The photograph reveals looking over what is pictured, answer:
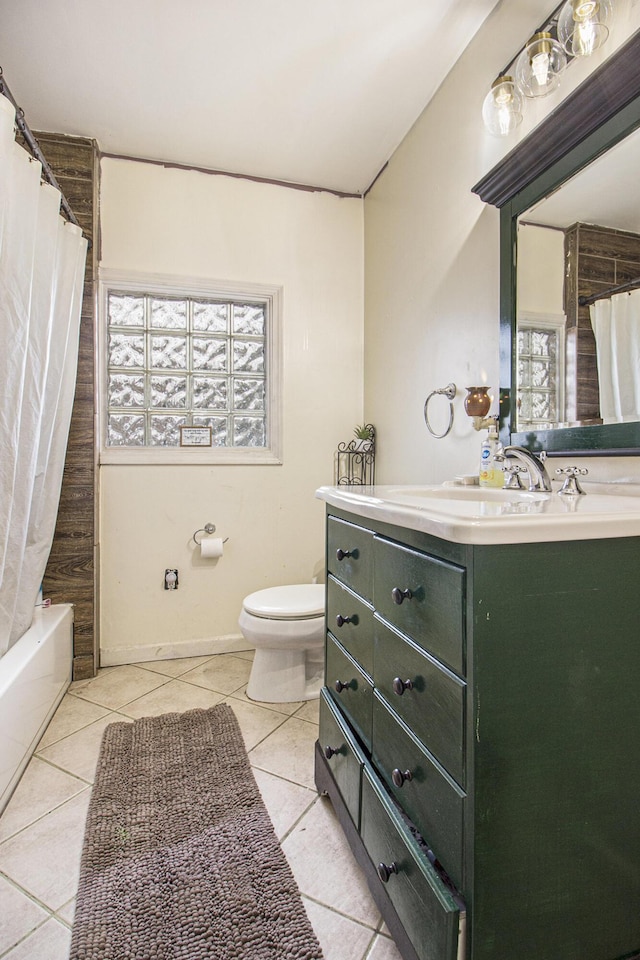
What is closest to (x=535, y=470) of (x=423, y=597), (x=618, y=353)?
(x=618, y=353)

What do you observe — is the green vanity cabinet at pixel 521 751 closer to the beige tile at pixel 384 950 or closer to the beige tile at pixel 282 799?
the beige tile at pixel 384 950

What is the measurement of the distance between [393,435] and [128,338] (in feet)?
4.68

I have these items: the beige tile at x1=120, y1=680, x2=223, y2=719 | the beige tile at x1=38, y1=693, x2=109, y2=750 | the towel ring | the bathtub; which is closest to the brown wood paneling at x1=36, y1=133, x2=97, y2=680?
the bathtub

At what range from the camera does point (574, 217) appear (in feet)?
4.43

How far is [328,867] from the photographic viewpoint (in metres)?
1.23

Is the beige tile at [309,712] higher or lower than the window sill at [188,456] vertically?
lower

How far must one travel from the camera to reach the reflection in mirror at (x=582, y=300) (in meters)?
1.21

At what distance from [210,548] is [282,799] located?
128cm

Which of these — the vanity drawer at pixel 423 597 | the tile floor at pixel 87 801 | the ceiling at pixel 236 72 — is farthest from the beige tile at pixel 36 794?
the ceiling at pixel 236 72

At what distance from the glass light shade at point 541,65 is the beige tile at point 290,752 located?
2.14 metres

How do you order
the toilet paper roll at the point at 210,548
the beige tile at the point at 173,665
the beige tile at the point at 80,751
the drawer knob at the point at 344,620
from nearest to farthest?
the drawer knob at the point at 344,620 → the beige tile at the point at 80,751 → the beige tile at the point at 173,665 → the toilet paper roll at the point at 210,548

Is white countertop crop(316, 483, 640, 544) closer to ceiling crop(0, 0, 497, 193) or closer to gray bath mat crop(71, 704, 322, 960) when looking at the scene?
gray bath mat crop(71, 704, 322, 960)

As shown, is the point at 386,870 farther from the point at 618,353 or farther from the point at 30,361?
the point at 30,361

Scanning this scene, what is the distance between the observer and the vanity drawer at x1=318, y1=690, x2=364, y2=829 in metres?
1.18
